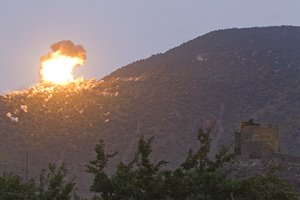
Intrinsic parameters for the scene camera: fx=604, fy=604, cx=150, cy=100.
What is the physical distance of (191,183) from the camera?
1263cm

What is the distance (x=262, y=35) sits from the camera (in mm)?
113125

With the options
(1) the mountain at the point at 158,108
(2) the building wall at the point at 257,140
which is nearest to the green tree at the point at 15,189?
(2) the building wall at the point at 257,140

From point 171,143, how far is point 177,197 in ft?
167

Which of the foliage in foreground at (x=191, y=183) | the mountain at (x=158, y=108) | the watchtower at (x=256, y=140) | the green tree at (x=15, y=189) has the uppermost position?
the mountain at (x=158, y=108)

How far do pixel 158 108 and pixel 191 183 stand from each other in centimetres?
6087

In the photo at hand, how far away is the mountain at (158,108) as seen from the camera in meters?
62.6

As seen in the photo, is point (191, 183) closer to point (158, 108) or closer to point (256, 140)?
point (256, 140)

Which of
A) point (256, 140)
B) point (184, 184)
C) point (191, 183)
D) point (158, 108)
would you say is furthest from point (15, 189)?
point (158, 108)

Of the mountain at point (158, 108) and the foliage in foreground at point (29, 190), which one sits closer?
the foliage in foreground at point (29, 190)

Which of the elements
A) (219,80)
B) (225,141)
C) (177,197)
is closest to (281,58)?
(219,80)

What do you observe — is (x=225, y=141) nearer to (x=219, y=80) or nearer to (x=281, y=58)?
Answer: (x=219, y=80)

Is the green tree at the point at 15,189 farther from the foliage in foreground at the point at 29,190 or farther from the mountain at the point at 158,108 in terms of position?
the mountain at the point at 158,108

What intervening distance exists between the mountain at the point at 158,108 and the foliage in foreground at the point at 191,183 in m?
40.7

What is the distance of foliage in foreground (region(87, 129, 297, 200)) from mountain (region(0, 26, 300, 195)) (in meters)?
40.7
